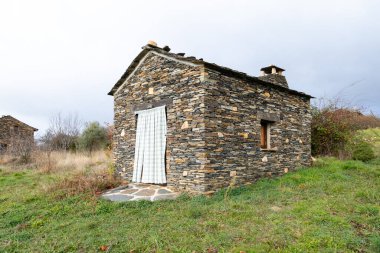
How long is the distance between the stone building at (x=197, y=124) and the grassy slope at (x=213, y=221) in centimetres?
84

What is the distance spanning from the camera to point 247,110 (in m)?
8.23

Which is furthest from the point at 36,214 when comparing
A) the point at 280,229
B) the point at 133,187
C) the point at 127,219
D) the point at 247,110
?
the point at 247,110

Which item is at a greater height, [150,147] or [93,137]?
[93,137]

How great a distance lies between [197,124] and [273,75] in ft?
21.1

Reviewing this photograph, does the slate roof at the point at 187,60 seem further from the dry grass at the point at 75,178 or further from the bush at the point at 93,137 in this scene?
the bush at the point at 93,137

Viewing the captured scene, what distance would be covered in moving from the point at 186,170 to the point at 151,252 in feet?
11.4

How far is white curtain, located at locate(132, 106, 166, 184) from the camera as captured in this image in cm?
813

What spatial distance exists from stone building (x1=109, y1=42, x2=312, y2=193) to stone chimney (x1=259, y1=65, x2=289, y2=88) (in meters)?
1.69

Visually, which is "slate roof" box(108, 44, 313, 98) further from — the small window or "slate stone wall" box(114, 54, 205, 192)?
the small window

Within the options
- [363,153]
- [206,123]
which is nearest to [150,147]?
[206,123]

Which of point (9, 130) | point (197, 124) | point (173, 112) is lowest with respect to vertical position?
point (197, 124)

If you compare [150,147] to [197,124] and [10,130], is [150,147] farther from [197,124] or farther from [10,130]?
[10,130]

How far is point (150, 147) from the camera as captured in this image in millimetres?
8461

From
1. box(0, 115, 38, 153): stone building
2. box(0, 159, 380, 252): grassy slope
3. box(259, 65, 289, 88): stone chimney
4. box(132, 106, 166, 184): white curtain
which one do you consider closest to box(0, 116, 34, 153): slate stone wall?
box(0, 115, 38, 153): stone building
